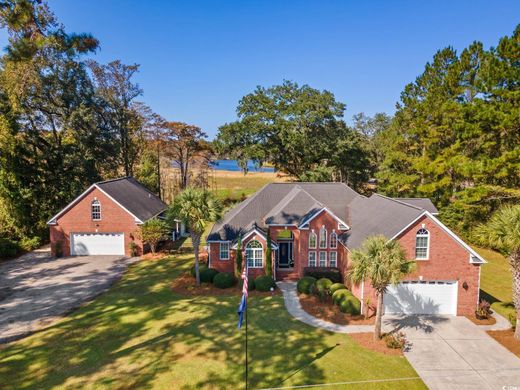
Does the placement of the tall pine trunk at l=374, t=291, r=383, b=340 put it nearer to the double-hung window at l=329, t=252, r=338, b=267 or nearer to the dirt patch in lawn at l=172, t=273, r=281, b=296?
the dirt patch in lawn at l=172, t=273, r=281, b=296

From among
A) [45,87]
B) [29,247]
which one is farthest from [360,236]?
[45,87]

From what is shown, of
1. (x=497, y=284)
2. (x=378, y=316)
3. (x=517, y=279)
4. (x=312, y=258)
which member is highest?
(x=517, y=279)

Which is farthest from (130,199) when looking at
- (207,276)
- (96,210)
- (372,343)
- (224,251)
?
(372,343)

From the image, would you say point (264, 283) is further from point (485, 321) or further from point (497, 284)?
point (497, 284)

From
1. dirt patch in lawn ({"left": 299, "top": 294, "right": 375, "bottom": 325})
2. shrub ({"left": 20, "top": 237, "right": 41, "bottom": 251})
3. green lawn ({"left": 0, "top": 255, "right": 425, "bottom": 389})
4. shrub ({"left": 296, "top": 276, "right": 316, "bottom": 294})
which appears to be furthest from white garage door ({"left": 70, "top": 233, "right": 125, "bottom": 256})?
dirt patch in lawn ({"left": 299, "top": 294, "right": 375, "bottom": 325})

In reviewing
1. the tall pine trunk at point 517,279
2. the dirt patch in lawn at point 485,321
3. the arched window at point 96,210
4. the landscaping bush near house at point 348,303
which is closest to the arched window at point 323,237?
the landscaping bush near house at point 348,303

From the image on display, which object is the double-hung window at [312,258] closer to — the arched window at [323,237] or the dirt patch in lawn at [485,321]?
the arched window at [323,237]

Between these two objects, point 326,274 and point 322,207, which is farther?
point 322,207
